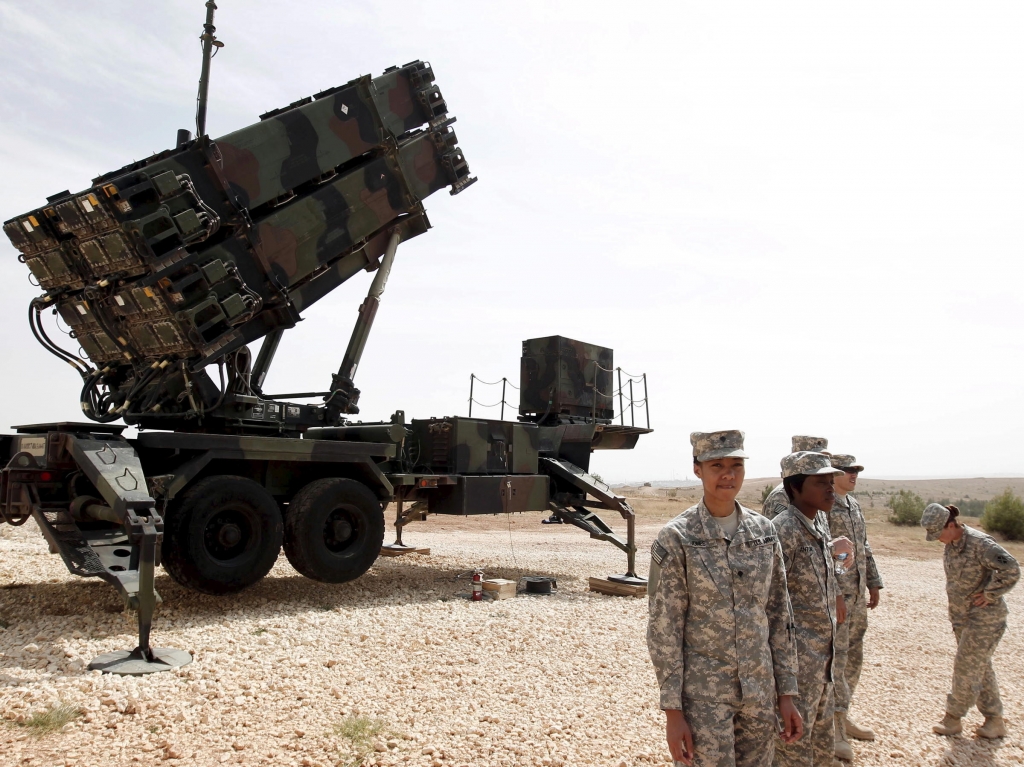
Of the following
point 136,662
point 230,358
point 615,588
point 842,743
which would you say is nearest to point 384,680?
point 136,662

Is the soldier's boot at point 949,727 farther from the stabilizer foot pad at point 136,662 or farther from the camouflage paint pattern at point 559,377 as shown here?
the camouflage paint pattern at point 559,377

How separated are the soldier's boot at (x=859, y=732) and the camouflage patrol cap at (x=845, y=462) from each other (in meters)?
1.42

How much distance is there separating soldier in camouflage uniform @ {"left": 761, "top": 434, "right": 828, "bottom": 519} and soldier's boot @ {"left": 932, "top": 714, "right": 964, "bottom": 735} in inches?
71.3

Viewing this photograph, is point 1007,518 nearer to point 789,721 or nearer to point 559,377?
point 559,377

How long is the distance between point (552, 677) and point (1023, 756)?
2639 mm

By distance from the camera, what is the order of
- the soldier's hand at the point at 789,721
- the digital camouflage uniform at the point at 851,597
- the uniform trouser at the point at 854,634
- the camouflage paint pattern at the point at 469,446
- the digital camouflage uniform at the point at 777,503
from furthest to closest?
the camouflage paint pattern at the point at 469,446 → the uniform trouser at the point at 854,634 → the digital camouflage uniform at the point at 851,597 → the digital camouflage uniform at the point at 777,503 → the soldier's hand at the point at 789,721

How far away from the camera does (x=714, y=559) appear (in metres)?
2.58

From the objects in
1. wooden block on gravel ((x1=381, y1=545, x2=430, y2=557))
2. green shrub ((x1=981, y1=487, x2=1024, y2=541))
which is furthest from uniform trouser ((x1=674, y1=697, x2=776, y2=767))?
green shrub ((x1=981, y1=487, x2=1024, y2=541))

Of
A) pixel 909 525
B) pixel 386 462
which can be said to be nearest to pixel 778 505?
pixel 386 462

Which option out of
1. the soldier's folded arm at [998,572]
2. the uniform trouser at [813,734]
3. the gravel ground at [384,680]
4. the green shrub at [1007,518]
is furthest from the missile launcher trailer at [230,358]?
the green shrub at [1007,518]

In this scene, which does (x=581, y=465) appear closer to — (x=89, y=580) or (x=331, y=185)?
(x=331, y=185)

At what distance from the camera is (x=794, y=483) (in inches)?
135

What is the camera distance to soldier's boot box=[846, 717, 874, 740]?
4199 mm

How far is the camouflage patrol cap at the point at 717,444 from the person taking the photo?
264 centimetres
